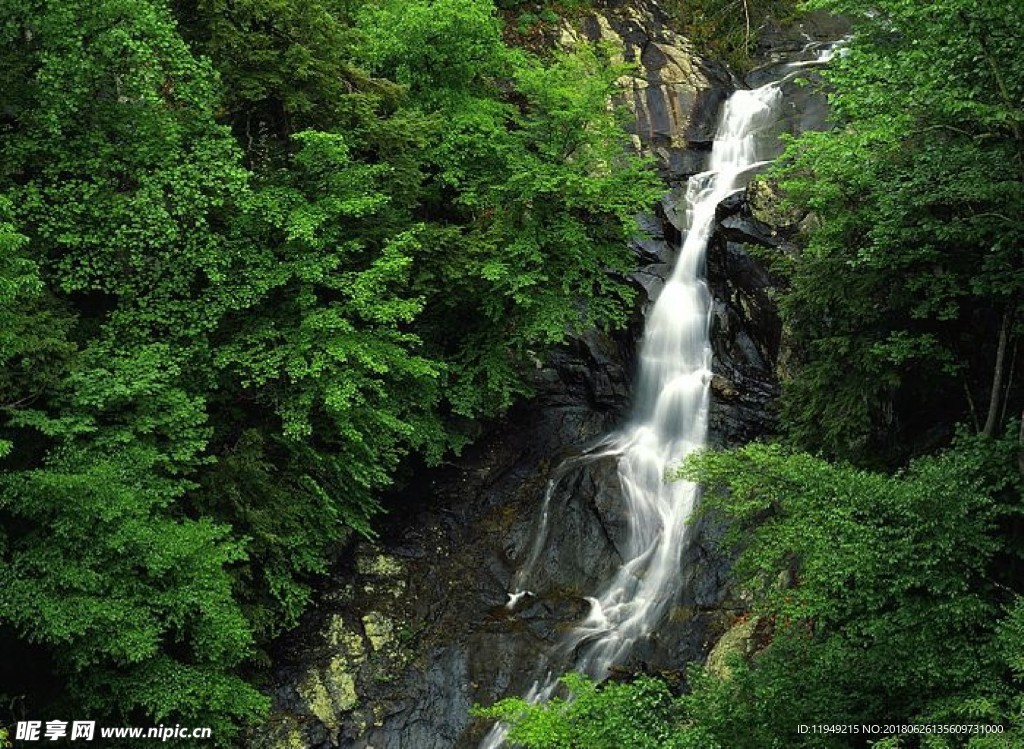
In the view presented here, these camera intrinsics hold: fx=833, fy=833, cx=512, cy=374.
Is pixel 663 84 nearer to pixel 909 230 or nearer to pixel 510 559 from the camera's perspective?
pixel 510 559

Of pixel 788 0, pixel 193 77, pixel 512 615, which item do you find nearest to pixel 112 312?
pixel 193 77

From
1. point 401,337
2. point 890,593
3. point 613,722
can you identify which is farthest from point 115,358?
point 890,593

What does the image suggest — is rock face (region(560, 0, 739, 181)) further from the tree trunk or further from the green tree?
the green tree

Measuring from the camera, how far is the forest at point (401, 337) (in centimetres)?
768

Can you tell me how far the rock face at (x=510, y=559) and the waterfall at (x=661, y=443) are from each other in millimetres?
224

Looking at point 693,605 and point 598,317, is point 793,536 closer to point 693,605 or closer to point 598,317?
point 693,605

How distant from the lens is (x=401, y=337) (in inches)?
490

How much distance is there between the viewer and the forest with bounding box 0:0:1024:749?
7.68 metres

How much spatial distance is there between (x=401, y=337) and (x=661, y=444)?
608cm

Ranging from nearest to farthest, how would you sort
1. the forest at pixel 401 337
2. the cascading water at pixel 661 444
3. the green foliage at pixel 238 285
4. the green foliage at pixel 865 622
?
1. the green foliage at pixel 865 622
2. the forest at pixel 401 337
3. the green foliage at pixel 238 285
4. the cascading water at pixel 661 444

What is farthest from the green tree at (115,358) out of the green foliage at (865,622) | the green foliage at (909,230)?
the green foliage at (909,230)

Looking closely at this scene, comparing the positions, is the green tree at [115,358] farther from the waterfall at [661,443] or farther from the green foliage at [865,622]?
the waterfall at [661,443]

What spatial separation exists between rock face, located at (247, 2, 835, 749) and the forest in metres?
0.91

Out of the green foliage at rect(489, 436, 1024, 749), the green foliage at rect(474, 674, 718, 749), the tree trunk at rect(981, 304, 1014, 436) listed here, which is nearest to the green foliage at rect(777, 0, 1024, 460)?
the tree trunk at rect(981, 304, 1014, 436)
